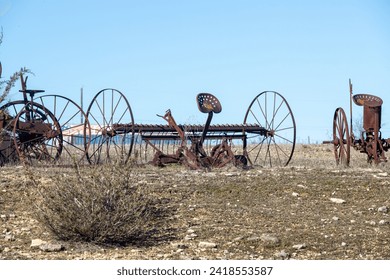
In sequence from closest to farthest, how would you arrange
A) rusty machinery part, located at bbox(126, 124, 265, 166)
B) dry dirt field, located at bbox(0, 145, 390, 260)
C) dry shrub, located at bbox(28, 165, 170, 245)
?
dry dirt field, located at bbox(0, 145, 390, 260) → dry shrub, located at bbox(28, 165, 170, 245) → rusty machinery part, located at bbox(126, 124, 265, 166)

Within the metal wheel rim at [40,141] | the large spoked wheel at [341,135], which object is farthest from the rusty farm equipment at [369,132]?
the metal wheel rim at [40,141]

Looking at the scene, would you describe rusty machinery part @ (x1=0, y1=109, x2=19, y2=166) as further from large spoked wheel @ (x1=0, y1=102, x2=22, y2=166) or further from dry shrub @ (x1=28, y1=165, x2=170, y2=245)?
dry shrub @ (x1=28, y1=165, x2=170, y2=245)

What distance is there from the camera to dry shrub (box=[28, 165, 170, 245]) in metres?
8.45

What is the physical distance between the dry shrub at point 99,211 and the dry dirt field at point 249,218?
0.48ft

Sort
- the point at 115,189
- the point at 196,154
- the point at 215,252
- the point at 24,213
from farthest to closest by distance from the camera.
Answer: the point at 196,154
the point at 24,213
the point at 115,189
the point at 215,252

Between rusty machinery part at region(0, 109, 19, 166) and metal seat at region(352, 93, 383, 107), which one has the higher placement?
metal seat at region(352, 93, 383, 107)

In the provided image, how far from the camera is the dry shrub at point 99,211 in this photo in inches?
333

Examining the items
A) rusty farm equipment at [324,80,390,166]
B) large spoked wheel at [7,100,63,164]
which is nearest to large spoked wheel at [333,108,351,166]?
rusty farm equipment at [324,80,390,166]

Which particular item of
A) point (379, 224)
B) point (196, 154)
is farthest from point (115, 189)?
point (196, 154)

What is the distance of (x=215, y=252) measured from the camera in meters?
→ 8.02

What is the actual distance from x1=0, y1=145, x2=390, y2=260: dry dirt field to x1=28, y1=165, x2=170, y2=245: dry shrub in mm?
146

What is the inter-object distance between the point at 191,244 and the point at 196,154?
19.6ft

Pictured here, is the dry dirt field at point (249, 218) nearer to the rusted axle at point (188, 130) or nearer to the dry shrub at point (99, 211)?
the dry shrub at point (99, 211)

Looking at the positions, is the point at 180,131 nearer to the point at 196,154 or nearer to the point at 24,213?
the point at 196,154
